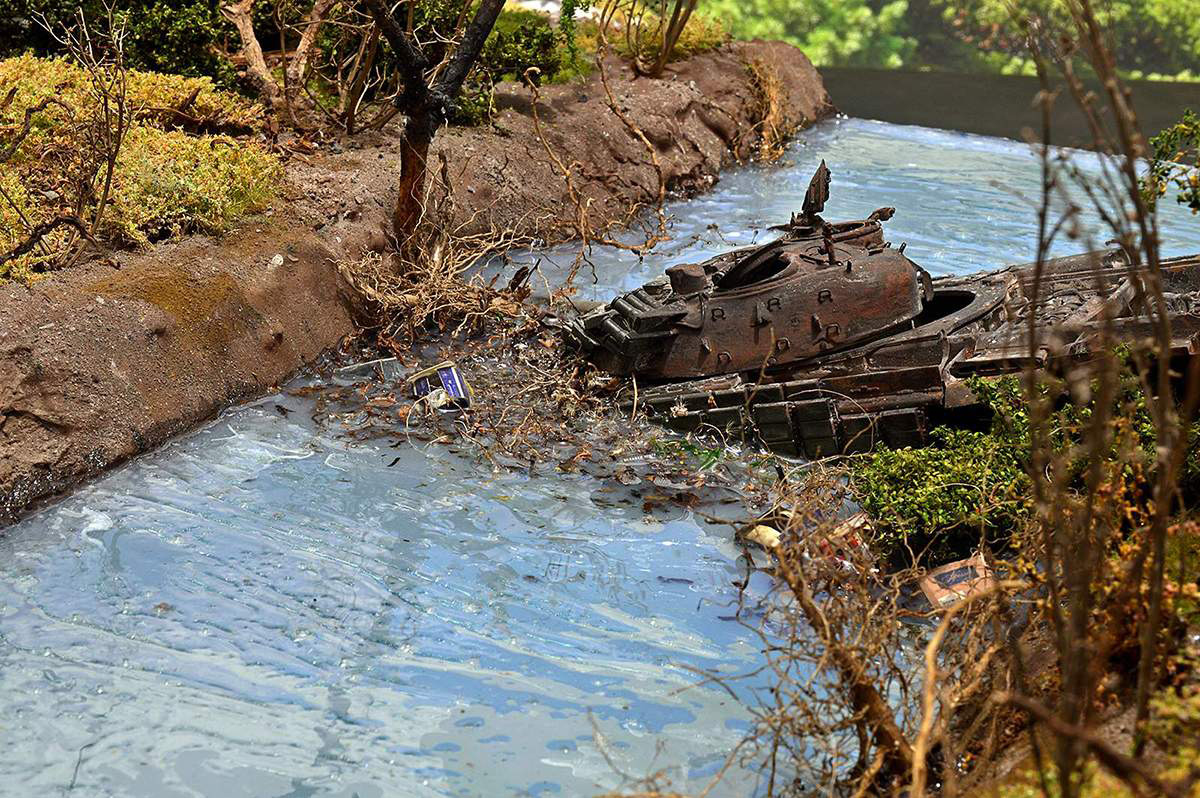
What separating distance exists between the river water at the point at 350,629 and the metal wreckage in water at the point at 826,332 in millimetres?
1431

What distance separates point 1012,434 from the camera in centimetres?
941

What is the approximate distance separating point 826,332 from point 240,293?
19.0 ft

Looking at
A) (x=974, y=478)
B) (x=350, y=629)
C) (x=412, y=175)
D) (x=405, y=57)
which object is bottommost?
(x=350, y=629)

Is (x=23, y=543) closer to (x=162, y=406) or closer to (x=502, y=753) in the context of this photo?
(x=162, y=406)

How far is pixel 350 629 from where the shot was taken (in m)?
8.43

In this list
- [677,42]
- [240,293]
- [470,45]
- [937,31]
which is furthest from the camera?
[937,31]

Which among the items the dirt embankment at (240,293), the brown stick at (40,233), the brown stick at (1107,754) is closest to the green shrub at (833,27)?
the dirt embankment at (240,293)

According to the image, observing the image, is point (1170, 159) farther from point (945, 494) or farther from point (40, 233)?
point (40, 233)

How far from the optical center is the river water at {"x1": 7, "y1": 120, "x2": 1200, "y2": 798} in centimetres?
710

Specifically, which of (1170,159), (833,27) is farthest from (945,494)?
(833,27)

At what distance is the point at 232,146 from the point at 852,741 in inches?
392

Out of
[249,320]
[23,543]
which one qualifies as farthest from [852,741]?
[249,320]

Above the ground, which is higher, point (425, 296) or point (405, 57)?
point (405, 57)

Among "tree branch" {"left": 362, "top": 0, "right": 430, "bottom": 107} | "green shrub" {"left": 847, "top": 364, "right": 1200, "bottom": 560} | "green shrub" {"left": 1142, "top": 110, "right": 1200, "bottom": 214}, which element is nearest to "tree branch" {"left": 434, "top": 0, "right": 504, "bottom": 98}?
"tree branch" {"left": 362, "top": 0, "right": 430, "bottom": 107}
